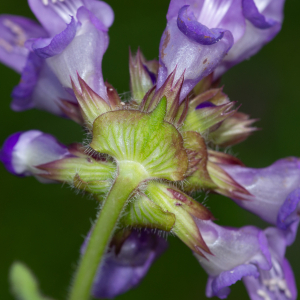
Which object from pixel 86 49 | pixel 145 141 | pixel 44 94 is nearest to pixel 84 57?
pixel 86 49

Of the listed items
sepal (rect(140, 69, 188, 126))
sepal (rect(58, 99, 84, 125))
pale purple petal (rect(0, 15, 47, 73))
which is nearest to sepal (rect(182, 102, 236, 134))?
sepal (rect(140, 69, 188, 126))

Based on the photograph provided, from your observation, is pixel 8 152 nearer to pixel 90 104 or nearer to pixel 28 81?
pixel 28 81

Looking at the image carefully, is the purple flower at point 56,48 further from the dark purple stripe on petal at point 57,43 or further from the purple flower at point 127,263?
the purple flower at point 127,263

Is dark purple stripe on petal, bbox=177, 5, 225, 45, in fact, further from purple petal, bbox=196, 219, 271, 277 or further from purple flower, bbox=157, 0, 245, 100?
purple petal, bbox=196, 219, 271, 277

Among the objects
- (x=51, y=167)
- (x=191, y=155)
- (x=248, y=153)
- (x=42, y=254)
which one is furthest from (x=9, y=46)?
(x=248, y=153)

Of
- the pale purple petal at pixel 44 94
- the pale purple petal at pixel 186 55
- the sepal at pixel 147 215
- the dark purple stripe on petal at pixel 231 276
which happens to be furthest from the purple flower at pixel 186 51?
the dark purple stripe on petal at pixel 231 276

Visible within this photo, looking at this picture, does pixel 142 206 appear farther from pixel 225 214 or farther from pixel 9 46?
pixel 225 214
